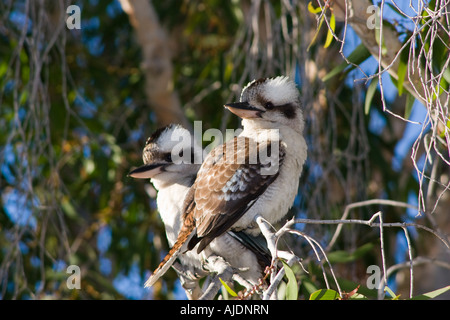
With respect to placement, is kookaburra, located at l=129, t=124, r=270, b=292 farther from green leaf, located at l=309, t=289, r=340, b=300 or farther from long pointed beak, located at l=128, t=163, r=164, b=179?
green leaf, located at l=309, t=289, r=340, b=300

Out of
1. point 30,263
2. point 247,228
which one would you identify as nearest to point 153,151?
point 247,228

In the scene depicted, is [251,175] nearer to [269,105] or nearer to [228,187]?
[228,187]

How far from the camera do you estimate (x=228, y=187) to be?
6.47ft

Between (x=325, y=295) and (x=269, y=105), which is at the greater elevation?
(x=269, y=105)

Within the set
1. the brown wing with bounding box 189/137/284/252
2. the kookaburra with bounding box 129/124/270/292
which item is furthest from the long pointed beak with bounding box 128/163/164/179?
the brown wing with bounding box 189/137/284/252

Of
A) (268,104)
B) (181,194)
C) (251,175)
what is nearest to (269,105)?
(268,104)

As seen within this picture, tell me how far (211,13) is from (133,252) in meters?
1.21

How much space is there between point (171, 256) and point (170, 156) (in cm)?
68

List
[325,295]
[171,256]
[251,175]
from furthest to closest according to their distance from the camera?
[251,175], [171,256], [325,295]

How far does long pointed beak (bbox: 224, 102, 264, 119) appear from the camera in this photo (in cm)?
214
